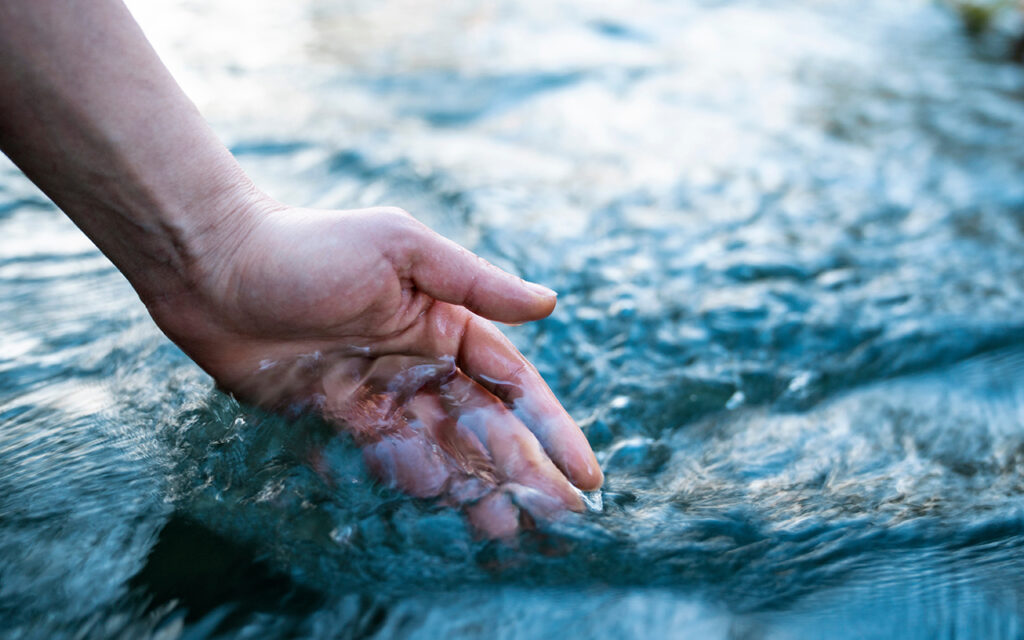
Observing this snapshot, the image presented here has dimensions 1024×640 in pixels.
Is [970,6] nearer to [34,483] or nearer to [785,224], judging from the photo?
[785,224]

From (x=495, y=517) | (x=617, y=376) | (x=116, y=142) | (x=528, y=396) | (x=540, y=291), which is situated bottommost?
(x=617, y=376)

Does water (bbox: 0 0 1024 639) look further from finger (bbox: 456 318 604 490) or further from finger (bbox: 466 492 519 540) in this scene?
finger (bbox: 456 318 604 490)

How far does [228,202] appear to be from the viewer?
2.13 meters

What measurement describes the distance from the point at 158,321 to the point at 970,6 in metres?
9.48

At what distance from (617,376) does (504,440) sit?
3.16 feet

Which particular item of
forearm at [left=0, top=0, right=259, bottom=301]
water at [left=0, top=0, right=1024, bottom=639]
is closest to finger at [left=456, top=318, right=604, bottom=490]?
water at [left=0, top=0, right=1024, bottom=639]

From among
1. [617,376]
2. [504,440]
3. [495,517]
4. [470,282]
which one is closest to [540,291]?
[470,282]

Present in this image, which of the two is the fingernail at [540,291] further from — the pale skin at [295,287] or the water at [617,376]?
the water at [617,376]

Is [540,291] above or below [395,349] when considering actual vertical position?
above

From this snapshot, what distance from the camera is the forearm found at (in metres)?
1.75

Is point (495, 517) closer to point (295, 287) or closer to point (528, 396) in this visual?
point (528, 396)

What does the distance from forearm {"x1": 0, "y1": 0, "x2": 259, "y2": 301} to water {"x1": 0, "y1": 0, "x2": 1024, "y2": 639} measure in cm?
52

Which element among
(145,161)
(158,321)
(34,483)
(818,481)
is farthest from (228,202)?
(818,481)

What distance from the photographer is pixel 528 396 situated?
209 cm
